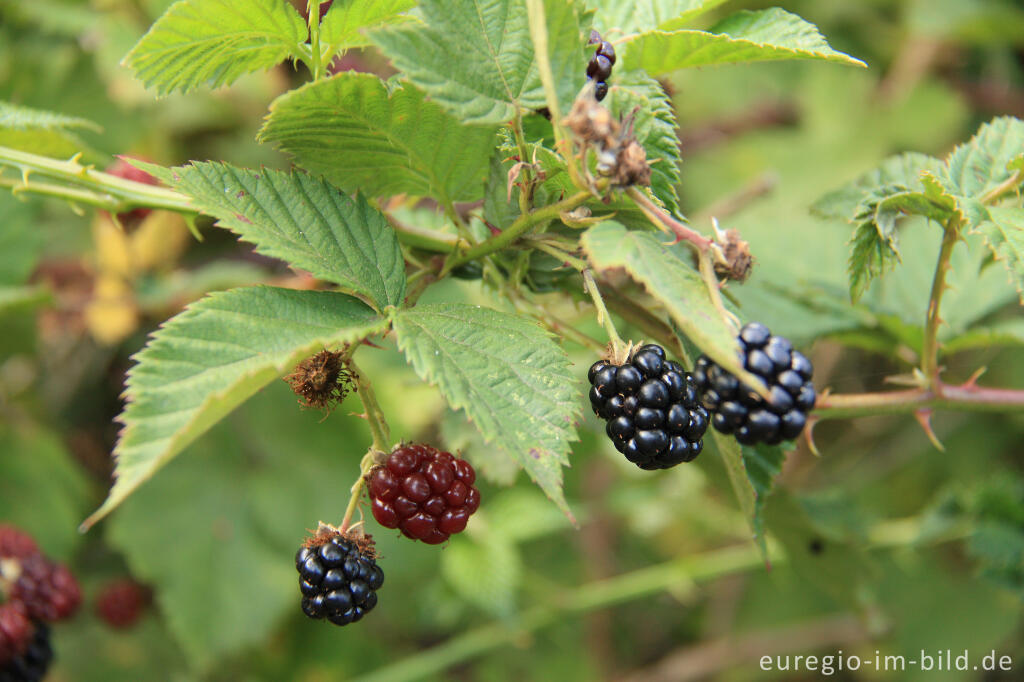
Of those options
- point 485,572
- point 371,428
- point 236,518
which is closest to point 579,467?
point 485,572

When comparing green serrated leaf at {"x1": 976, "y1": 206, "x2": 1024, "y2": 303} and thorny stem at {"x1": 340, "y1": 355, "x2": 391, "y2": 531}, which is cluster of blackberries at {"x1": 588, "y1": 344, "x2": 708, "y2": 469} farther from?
green serrated leaf at {"x1": 976, "y1": 206, "x2": 1024, "y2": 303}

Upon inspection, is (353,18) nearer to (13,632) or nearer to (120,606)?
(13,632)

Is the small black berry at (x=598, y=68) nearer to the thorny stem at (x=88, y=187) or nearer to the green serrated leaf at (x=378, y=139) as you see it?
the green serrated leaf at (x=378, y=139)

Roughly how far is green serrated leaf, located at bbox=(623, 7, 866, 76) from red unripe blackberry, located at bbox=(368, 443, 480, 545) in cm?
65

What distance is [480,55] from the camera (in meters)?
0.95

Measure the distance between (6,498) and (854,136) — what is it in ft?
10.1

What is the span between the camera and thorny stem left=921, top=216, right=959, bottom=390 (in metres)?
1.15

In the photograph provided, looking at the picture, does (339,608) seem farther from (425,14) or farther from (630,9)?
(630,9)

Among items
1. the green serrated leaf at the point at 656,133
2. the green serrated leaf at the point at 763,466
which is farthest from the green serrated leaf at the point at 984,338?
the green serrated leaf at the point at 656,133

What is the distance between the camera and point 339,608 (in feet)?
3.21

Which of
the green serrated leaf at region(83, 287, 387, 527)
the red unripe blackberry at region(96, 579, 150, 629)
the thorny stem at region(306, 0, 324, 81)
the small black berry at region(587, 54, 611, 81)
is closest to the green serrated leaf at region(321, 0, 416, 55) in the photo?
the thorny stem at region(306, 0, 324, 81)

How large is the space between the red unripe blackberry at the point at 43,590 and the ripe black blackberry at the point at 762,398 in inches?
56.7

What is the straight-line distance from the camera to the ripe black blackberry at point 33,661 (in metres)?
1.45

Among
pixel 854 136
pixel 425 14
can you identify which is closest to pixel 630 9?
pixel 425 14
